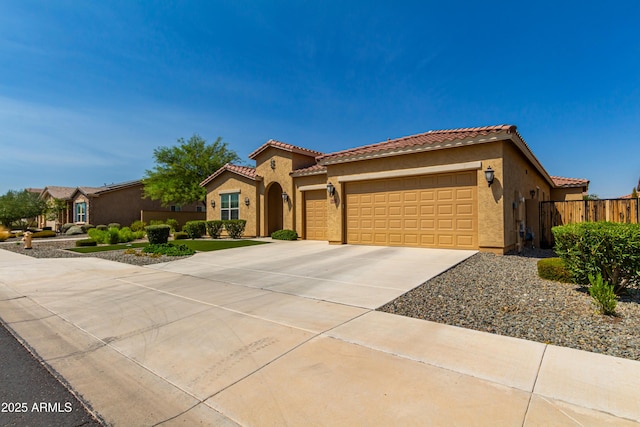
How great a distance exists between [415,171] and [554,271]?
582 cm

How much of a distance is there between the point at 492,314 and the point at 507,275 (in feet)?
10.2

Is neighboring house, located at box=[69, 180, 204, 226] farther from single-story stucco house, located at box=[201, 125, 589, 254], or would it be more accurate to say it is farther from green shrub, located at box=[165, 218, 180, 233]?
single-story stucco house, located at box=[201, 125, 589, 254]

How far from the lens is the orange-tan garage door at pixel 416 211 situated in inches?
411

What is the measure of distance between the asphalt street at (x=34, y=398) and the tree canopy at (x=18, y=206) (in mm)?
39997

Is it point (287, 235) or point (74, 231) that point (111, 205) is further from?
point (287, 235)

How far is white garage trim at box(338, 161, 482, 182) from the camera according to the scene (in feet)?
33.8

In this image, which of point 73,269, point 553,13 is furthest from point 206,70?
point 553,13

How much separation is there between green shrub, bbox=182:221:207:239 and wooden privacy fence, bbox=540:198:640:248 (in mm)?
18735

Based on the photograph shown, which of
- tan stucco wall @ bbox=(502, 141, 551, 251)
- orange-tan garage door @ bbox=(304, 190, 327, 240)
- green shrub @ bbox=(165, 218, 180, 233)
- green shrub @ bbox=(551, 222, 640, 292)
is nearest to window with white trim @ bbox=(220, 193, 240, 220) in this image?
orange-tan garage door @ bbox=(304, 190, 327, 240)

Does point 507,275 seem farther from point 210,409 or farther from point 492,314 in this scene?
point 210,409

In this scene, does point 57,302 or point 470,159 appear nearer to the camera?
point 57,302

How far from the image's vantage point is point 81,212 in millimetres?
31328

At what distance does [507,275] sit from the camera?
693cm

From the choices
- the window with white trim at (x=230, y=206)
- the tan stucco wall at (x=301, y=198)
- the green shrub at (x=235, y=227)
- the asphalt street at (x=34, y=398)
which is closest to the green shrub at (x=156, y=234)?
the green shrub at (x=235, y=227)
